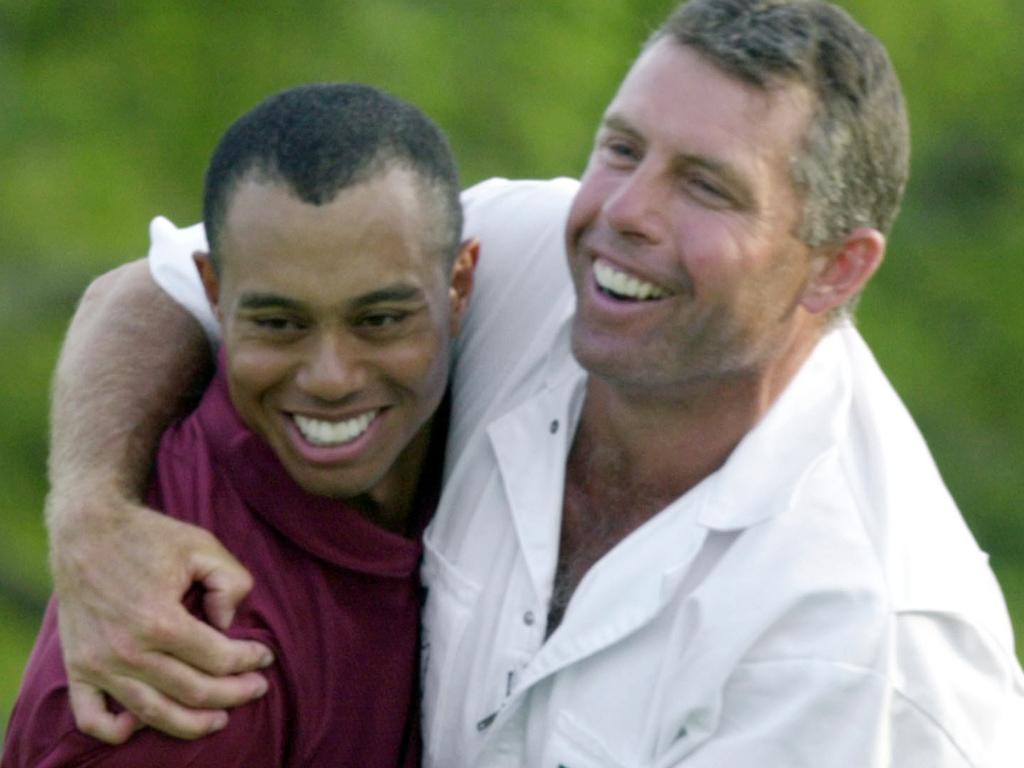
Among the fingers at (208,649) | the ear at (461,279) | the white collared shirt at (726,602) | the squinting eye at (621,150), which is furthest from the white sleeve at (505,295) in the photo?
the fingers at (208,649)

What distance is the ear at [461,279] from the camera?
2895mm

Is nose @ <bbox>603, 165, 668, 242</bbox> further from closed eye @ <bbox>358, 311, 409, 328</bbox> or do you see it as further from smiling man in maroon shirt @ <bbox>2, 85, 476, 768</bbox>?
closed eye @ <bbox>358, 311, 409, 328</bbox>

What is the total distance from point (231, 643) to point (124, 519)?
0.26 m

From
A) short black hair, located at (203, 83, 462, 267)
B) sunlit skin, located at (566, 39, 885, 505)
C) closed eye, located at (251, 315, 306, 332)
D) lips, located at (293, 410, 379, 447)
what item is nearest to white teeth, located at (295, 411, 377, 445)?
lips, located at (293, 410, 379, 447)

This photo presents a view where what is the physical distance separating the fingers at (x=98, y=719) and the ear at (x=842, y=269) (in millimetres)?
1068

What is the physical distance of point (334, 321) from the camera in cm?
270

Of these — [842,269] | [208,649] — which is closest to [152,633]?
[208,649]

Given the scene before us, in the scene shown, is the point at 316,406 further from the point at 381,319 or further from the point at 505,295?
the point at 505,295

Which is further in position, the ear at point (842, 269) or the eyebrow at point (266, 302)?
the ear at point (842, 269)

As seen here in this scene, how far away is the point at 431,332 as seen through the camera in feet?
9.14

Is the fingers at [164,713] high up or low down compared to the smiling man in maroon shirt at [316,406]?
down

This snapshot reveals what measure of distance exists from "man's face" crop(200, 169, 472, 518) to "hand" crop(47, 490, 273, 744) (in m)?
0.19

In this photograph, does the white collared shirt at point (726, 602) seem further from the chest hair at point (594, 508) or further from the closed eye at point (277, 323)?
the closed eye at point (277, 323)

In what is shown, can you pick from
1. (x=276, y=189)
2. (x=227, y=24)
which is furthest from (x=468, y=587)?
(x=227, y=24)
